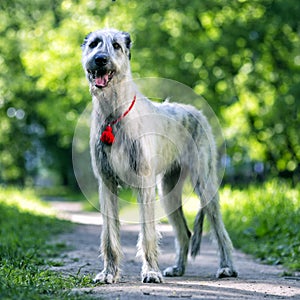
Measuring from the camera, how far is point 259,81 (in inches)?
655

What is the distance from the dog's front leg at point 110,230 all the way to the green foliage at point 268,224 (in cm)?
243

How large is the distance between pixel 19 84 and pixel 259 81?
15.0 metres

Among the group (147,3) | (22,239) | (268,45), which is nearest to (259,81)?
(268,45)

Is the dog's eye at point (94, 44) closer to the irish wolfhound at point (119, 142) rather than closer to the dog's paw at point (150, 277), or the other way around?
the irish wolfhound at point (119, 142)

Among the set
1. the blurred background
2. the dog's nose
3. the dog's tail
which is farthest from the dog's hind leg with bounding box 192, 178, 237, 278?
the blurred background

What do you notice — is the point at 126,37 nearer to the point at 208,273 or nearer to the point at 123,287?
the point at 123,287

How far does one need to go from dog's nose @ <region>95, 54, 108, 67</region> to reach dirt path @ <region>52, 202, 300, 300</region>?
6.32ft

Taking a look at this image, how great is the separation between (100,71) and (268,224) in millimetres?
5200

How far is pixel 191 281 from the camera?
19.0ft

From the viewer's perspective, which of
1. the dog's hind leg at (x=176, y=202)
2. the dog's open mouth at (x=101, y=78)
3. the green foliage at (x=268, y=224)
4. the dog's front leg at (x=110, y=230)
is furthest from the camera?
the green foliage at (x=268, y=224)

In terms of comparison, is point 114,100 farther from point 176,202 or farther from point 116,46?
point 176,202

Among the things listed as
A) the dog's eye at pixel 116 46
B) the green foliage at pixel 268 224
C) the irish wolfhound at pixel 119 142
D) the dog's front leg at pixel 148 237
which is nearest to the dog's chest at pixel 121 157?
the irish wolfhound at pixel 119 142

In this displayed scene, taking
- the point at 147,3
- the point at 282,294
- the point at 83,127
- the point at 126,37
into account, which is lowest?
the point at 282,294

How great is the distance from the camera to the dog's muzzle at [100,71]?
5133 mm
